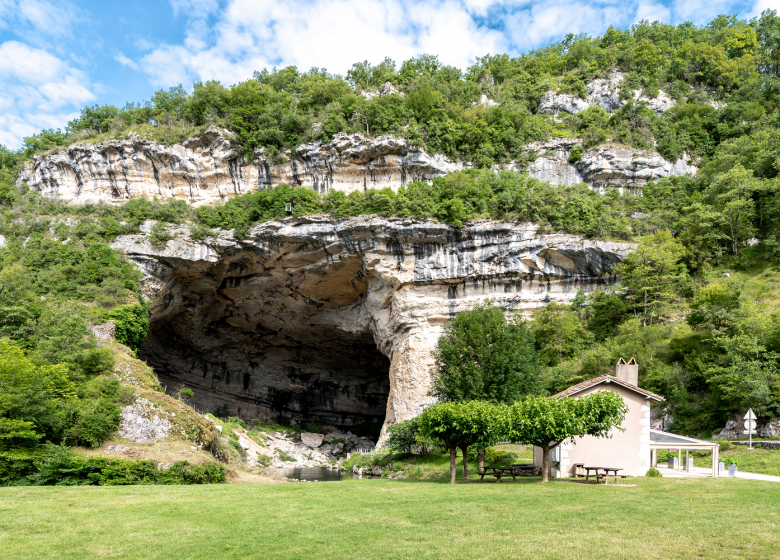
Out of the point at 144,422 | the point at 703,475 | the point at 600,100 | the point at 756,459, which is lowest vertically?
the point at 144,422

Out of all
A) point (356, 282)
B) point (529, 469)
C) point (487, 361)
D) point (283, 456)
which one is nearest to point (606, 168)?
point (356, 282)

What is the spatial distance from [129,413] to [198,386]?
32.9m

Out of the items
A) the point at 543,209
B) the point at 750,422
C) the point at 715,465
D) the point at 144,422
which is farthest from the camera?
the point at 543,209

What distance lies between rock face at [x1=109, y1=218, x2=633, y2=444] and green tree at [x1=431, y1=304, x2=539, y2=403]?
926cm

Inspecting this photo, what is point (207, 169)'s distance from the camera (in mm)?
43375

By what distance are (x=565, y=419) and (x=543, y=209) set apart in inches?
965

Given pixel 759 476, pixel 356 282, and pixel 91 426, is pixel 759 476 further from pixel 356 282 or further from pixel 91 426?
pixel 356 282

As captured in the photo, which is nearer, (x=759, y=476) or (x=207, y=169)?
(x=759, y=476)

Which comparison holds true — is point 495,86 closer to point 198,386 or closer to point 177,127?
point 177,127

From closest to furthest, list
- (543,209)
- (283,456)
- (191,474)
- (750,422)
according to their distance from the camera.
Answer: (191,474) → (750,422) → (543,209) → (283,456)

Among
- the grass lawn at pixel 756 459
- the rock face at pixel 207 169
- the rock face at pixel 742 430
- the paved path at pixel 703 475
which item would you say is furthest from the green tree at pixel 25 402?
the rock face at pixel 742 430

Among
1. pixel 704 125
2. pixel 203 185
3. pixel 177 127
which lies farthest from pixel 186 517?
pixel 704 125

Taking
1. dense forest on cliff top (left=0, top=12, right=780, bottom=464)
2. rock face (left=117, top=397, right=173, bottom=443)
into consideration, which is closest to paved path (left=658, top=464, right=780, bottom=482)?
dense forest on cliff top (left=0, top=12, right=780, bottom=464)

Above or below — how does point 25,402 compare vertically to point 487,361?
below
